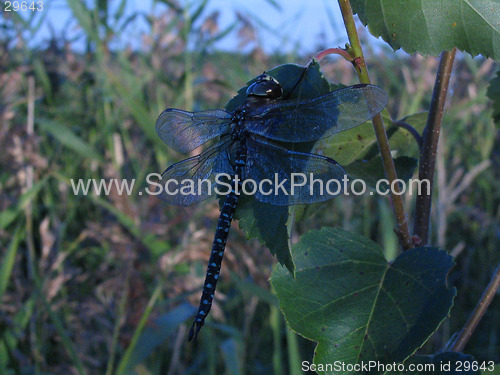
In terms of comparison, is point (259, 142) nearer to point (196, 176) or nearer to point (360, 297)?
point (196, 176)

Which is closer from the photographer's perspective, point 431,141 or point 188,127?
point 431,141

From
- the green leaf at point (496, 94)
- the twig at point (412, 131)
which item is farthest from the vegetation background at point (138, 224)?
the twig at point (412, 131)

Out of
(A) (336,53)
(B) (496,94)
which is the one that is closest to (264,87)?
(A) (336,53)

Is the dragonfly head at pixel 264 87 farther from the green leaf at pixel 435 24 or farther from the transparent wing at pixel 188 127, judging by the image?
the transparent wing at pixel 188 127

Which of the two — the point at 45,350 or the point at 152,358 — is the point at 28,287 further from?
the point at 152,358

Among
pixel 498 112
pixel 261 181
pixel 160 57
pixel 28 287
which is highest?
pixel 160 57

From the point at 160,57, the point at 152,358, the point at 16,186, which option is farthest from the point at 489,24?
the point at 160,57
